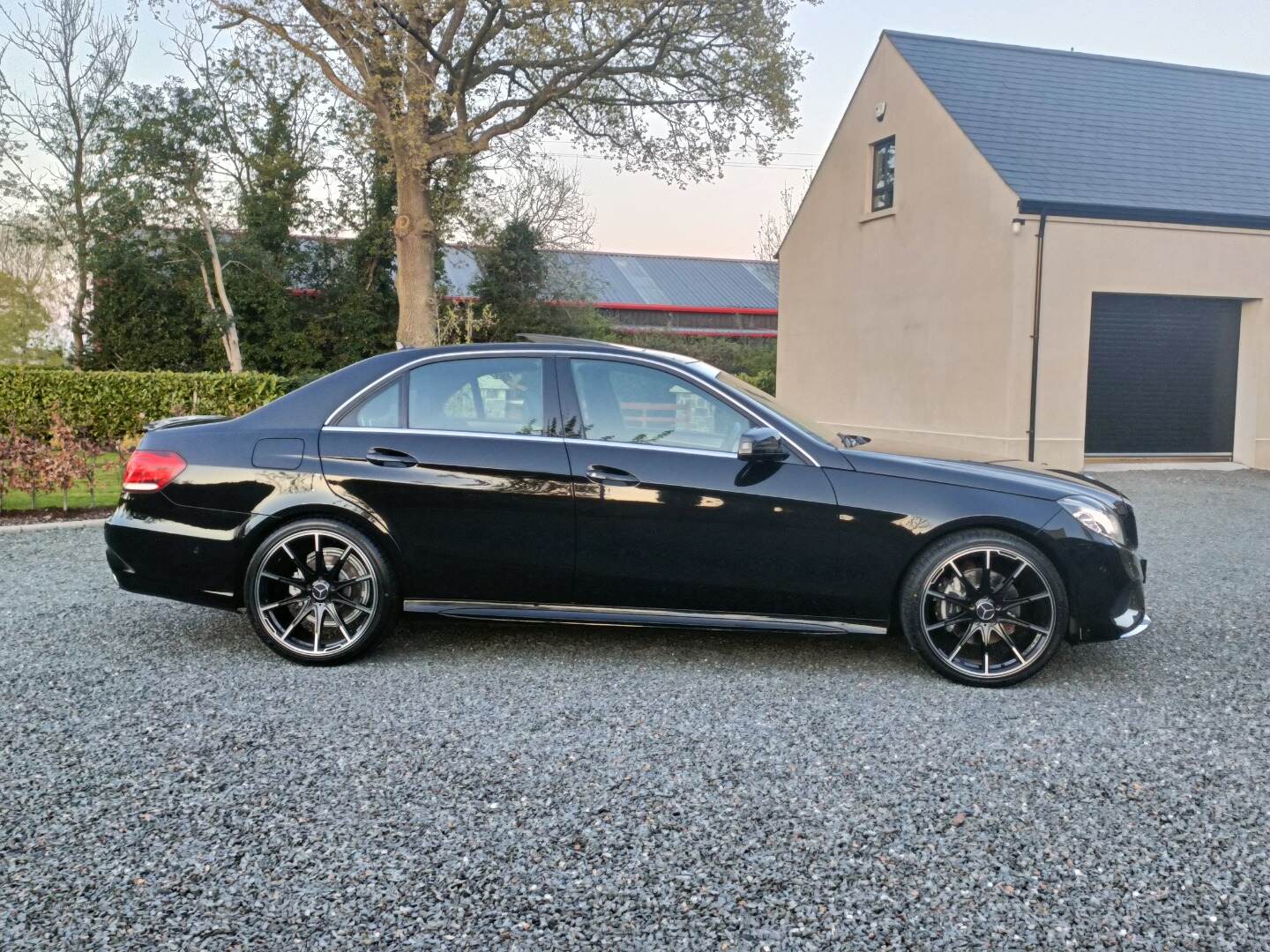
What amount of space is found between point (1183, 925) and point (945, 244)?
48.1 ft

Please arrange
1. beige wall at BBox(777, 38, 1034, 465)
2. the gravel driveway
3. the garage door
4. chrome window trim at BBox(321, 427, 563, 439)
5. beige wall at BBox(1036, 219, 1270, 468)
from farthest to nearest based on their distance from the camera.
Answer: the garage door → beige wall at BBox(777, 38, 1034, 465) → beige wall at BBox(1036, 219, 1270, 468) → chrome window trim at BBox(321, 427, 563, 439) → the gravel driveway

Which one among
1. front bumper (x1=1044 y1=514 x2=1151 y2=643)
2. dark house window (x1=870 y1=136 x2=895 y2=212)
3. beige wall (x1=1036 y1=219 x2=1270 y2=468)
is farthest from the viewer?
dark house window (x1=870 y1=136 x2=895 y2=212)

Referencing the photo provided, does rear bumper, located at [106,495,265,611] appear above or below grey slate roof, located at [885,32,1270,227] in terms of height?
below

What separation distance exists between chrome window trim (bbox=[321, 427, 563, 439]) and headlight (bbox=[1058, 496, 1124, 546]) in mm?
2337

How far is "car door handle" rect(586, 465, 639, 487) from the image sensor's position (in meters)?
4.50

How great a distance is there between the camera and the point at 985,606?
14.2 feet

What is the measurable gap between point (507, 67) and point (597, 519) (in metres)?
13.8

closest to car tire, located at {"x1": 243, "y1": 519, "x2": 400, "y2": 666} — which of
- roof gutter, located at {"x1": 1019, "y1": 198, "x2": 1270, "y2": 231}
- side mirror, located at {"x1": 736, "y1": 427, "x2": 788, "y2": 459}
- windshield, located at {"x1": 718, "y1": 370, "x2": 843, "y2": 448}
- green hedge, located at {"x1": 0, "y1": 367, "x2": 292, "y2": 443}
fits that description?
side mirror, located at {"x1": 736, "y1": 427, "x2": 788, "y2": 459}

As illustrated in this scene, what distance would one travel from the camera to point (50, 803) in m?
3.11

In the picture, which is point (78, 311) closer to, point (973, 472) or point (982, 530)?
point (973, 472)

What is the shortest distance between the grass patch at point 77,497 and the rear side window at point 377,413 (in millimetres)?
5436

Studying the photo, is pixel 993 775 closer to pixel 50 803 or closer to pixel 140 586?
pixel 50 803

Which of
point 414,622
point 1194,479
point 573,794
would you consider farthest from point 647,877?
point 1194,479

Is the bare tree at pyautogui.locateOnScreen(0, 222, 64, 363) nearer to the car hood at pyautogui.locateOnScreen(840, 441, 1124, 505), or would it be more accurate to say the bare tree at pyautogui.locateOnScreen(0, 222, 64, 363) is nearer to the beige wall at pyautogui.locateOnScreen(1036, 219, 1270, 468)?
the beige wall at pyautogui.locateOnScreen(1036, 219, 1270, 468)
